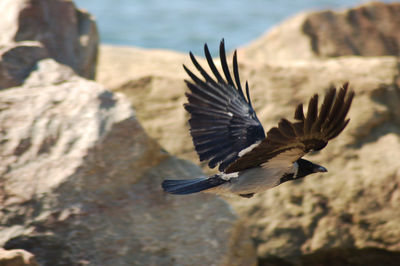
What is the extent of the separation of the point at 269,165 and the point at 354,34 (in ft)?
14.6

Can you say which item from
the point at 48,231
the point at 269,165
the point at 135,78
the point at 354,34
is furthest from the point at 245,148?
the point at 354,34

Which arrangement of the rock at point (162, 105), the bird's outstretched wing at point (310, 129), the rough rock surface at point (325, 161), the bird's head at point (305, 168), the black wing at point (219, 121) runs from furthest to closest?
the rock at point (162, 105) → the rough rock surface at point (325, 161) → the black wing at point (219, 121) → the bird's head at point (305, 168) → the bird's outstretched wing at point (310, 129)

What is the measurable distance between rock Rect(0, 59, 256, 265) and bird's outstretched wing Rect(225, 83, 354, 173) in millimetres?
804

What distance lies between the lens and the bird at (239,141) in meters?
2.98

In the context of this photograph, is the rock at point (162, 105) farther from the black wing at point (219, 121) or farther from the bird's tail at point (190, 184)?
the bird's tail at point (190, 184)

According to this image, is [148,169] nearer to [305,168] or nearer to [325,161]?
[305,168]

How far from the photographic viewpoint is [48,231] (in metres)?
3.47

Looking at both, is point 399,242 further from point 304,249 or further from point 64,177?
point 64,177

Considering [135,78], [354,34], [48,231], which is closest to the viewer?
[48,231]

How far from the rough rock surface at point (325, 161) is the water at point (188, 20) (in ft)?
23.6

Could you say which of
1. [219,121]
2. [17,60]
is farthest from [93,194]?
[17,60]

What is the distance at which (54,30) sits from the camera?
5066 millimetres

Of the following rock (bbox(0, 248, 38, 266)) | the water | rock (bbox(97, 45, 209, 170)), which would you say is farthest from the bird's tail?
the water

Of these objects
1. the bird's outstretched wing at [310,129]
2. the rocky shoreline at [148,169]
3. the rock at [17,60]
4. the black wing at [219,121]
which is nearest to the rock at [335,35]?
the rocky shoreline at [148,169]
